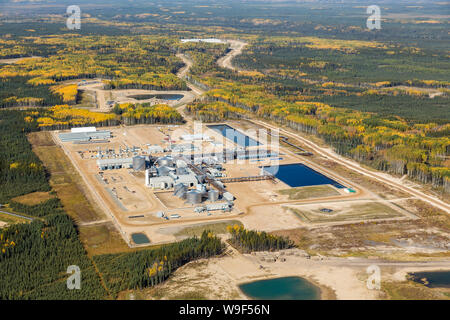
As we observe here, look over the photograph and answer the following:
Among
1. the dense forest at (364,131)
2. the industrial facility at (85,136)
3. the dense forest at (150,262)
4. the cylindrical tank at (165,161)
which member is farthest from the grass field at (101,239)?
the dense forest at (364,131)

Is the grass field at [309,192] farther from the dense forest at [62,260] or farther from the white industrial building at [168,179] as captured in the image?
the dense forest at [62,260]

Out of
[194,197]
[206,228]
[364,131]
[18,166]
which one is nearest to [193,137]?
[364,131]

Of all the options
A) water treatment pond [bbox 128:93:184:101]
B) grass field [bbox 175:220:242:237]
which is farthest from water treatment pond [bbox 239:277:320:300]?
water treatment pond [bbox 128:93:184:101]

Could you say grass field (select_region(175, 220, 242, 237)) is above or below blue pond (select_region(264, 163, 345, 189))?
below

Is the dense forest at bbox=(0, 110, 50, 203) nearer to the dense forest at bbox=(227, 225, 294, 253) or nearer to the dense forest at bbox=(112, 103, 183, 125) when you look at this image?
the dense forest at bbox=(112, 103, 183, 125)
